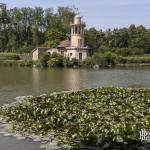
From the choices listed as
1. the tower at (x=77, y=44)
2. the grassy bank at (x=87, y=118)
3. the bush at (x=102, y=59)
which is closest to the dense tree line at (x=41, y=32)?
the tower at (x=77, y=44)

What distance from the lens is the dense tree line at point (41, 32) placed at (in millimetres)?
99694

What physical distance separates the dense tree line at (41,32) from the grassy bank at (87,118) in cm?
7828

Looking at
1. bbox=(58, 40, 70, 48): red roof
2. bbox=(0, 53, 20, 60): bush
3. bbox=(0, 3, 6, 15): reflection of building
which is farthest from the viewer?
bbox=(0, 3, 6, 15): reflection of building

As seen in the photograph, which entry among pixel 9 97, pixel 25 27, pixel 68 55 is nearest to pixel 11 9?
pixel 25 27

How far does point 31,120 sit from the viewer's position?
16516 mm

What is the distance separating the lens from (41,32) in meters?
103

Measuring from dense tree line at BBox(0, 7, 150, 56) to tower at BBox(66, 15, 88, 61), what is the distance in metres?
12.9

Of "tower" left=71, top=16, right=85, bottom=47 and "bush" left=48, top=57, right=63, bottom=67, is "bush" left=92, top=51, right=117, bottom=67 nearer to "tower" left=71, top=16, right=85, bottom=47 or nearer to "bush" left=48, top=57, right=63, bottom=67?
"bush" left=48, top=57, right=63, bottom=67

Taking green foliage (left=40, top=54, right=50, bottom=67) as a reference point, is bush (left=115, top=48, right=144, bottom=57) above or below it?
above

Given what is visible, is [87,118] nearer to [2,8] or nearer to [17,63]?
[17,63]

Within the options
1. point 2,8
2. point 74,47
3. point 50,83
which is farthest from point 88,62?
point 50,83

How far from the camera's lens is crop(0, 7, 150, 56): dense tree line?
9969cm

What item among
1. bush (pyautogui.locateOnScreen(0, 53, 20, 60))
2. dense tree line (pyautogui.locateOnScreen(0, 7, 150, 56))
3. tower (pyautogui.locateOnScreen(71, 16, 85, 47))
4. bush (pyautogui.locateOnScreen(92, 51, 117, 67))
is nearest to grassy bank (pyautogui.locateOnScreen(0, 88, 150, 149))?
bush (pyautogui.locateOnScreen(92, 51, 117, 67))

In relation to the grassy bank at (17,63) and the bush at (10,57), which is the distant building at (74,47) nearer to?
the bush at (10,57)
